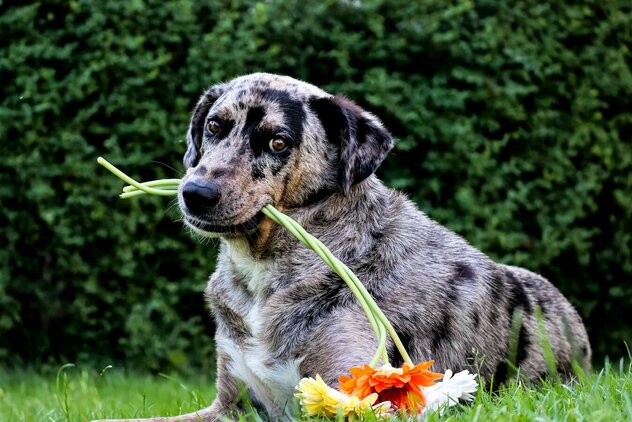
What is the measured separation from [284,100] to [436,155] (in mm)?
→ 3225

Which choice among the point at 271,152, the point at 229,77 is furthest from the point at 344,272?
the point at 229,77

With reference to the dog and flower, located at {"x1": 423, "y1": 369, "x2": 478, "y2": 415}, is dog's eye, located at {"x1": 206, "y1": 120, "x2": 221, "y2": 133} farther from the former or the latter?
flower, located at {"x1": 423, "y1": 369, "x2": 478, "y2": 415}

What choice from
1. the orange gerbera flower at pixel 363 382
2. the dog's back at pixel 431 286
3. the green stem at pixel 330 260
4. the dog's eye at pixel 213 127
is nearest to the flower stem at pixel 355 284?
the green stem at pixel 330 260

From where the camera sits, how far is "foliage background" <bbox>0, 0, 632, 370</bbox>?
22.6ft

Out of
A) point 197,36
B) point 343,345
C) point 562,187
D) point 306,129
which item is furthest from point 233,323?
point 562,187

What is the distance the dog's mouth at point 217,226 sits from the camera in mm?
3912

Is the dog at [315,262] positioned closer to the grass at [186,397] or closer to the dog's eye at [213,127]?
the dog's eye at [213,127]

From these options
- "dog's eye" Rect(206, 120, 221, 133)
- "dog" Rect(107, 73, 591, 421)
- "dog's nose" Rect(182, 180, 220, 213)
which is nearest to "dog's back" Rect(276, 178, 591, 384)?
"dog" Rect(107, 73, 591, 421)

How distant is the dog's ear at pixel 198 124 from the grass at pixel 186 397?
112cm

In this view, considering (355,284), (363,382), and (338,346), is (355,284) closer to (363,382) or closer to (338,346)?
(338,346)

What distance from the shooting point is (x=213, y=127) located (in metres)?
4.24

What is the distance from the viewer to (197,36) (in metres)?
7.09

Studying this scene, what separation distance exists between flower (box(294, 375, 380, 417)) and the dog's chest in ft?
2.43

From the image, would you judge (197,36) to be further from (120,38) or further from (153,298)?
(153,298)
